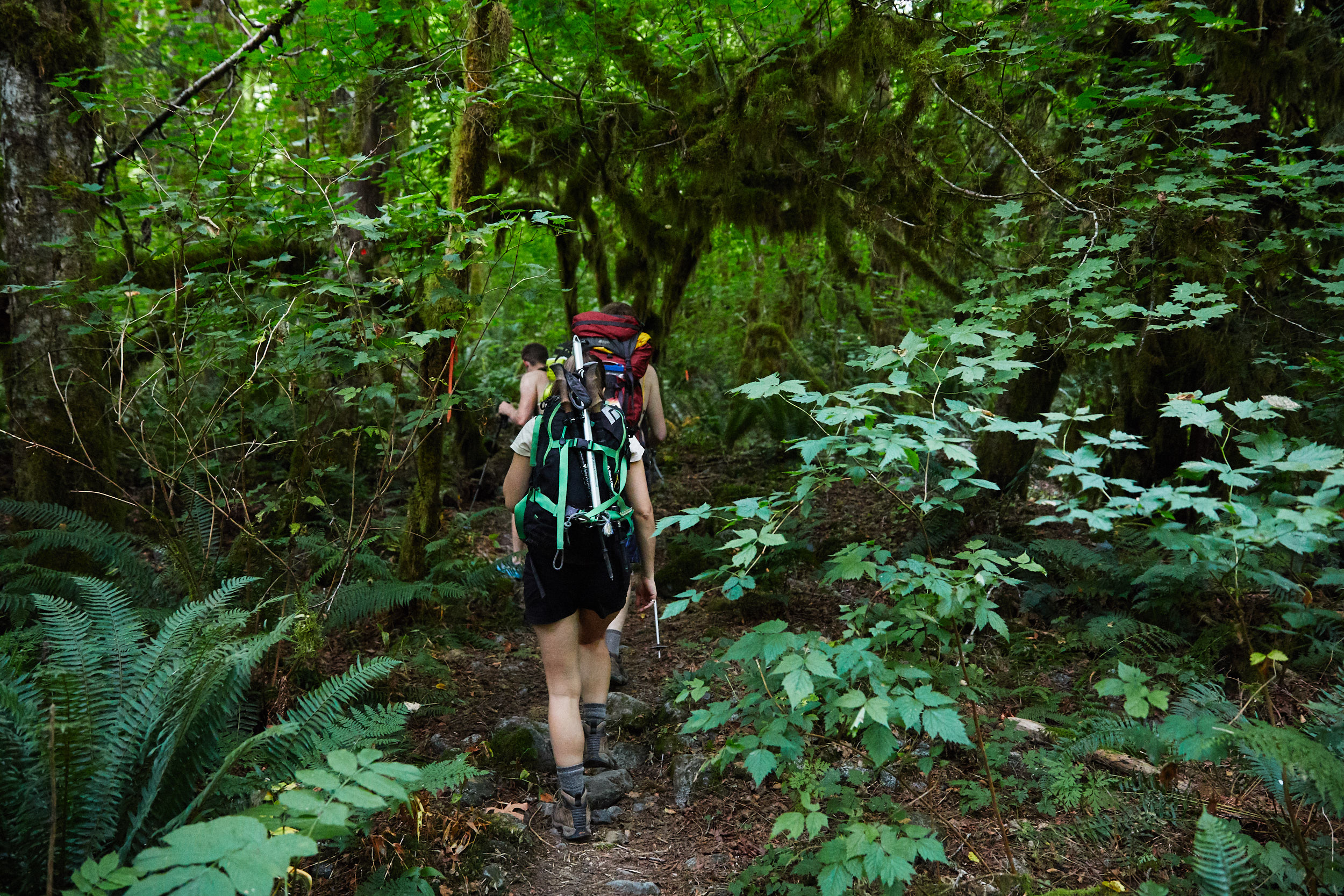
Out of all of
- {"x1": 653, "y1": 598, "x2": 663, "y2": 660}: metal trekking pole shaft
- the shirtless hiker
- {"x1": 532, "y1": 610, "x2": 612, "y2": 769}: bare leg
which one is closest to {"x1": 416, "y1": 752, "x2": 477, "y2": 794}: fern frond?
{"x1": 532, "y1": 610, "x2": 612, "y2": 769}: bare leg

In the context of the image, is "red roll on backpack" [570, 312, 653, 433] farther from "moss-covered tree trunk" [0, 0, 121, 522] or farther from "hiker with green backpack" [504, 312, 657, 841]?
"moss-covered tree trunk" [0, 0, 121, 522]

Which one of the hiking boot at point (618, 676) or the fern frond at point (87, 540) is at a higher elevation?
the fern frond at point (87, 540)

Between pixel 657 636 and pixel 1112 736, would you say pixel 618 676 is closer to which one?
pixel 657 636

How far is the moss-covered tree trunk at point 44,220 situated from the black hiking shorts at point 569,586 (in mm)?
3647

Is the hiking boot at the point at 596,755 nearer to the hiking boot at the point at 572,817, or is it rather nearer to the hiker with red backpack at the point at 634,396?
the hiking boot at the point at 572,817

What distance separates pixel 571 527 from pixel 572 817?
1278 millimetres

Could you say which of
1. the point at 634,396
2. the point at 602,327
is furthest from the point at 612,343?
the point at 634,396

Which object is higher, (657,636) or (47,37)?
(47,37)

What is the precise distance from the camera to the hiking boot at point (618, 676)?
4.54 m

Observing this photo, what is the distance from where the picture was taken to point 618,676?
4.56 metres

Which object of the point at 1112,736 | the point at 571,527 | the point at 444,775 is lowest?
the point at 1112,736

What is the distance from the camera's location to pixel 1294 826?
88.0 inches

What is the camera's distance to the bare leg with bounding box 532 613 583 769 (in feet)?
10.5

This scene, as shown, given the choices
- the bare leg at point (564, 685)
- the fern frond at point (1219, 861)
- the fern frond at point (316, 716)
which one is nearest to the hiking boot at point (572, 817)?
the bare leg at point (564, 685)
